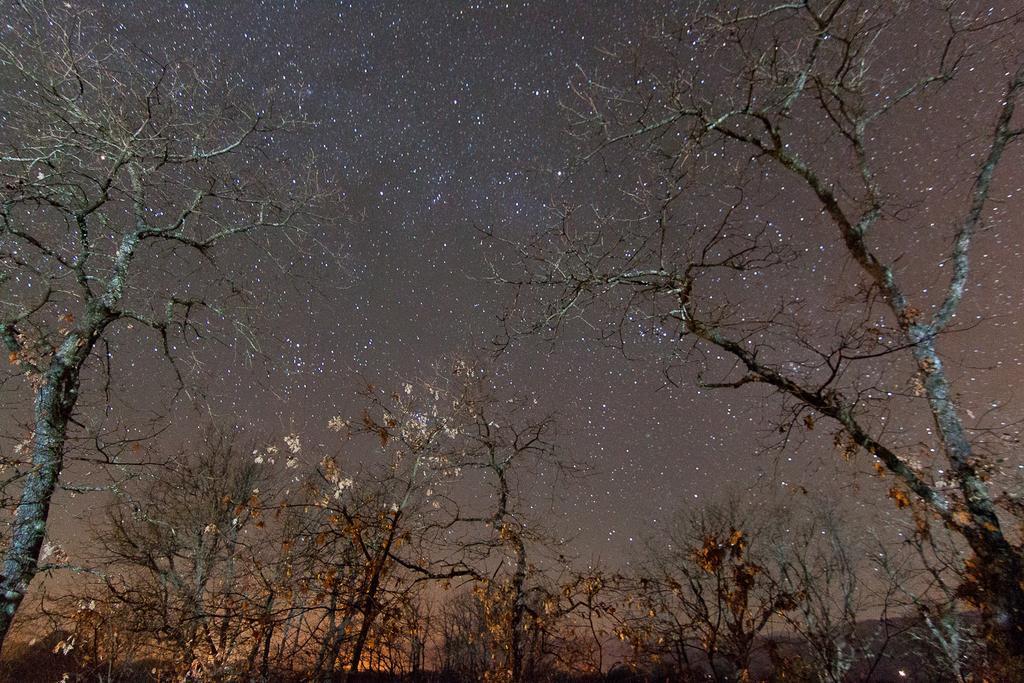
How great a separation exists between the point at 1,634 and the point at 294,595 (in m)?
2.94

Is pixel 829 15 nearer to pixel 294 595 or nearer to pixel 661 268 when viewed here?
pixel 661 268

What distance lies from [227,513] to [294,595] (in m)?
14.0

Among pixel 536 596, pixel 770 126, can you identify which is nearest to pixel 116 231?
pixel 536 596

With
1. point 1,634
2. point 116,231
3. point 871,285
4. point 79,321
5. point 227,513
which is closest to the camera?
point 1,634

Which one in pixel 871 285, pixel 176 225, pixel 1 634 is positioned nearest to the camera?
pixel 1 634

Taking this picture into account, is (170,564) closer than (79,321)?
No

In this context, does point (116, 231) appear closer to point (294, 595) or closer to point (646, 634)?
point (294, 595)

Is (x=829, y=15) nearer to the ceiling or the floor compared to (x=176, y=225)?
nearer to the ceiling

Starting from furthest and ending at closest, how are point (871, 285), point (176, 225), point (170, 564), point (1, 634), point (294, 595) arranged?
point (170, 564), point (176, 225), point (294, 595), point (871, 285), point (1, 634)

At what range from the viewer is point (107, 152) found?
7.86m

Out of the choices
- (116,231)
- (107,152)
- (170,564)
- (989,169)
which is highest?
(107,152)

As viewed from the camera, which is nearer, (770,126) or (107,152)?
(770,126)

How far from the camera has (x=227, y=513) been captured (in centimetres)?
1875

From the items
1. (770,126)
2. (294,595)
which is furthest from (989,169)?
(294,595)
